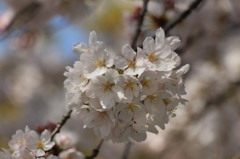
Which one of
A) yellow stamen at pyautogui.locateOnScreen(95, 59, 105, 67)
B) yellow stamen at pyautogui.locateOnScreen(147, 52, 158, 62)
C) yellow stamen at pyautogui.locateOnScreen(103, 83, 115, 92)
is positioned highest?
yellow stamen at pyautogui.locateOnScreen(147, 52, 158, 62)

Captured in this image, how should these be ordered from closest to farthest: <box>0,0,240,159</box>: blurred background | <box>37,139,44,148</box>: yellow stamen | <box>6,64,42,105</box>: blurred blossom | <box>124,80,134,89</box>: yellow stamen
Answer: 1. <box>124,80,134,89</box>: yellow stamen
2. <box>37,139,44,148</box>: yellow stamen
3. <box>0,0,240,159</box>: blurred background
4. <box>6,64,42,105</box>: blurred blossom

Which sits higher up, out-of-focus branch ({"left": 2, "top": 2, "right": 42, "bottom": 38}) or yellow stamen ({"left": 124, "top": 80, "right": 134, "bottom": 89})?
out-of-focus branch ({"left": 2, "top": 2, "right": 42, "bottom": 38})

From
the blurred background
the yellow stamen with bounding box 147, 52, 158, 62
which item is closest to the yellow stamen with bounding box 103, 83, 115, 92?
the yellow stamen with bounding box 147, 52, 158, 62

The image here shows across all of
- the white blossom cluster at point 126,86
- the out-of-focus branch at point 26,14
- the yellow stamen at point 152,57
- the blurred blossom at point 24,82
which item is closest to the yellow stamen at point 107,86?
the white blossom cluster at point 126,86

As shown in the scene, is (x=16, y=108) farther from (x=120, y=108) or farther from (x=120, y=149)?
(x=120, y=108)

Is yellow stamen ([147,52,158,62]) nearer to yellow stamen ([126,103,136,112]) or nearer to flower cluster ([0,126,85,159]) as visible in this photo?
yellow stamen ([126,103,136,112])
